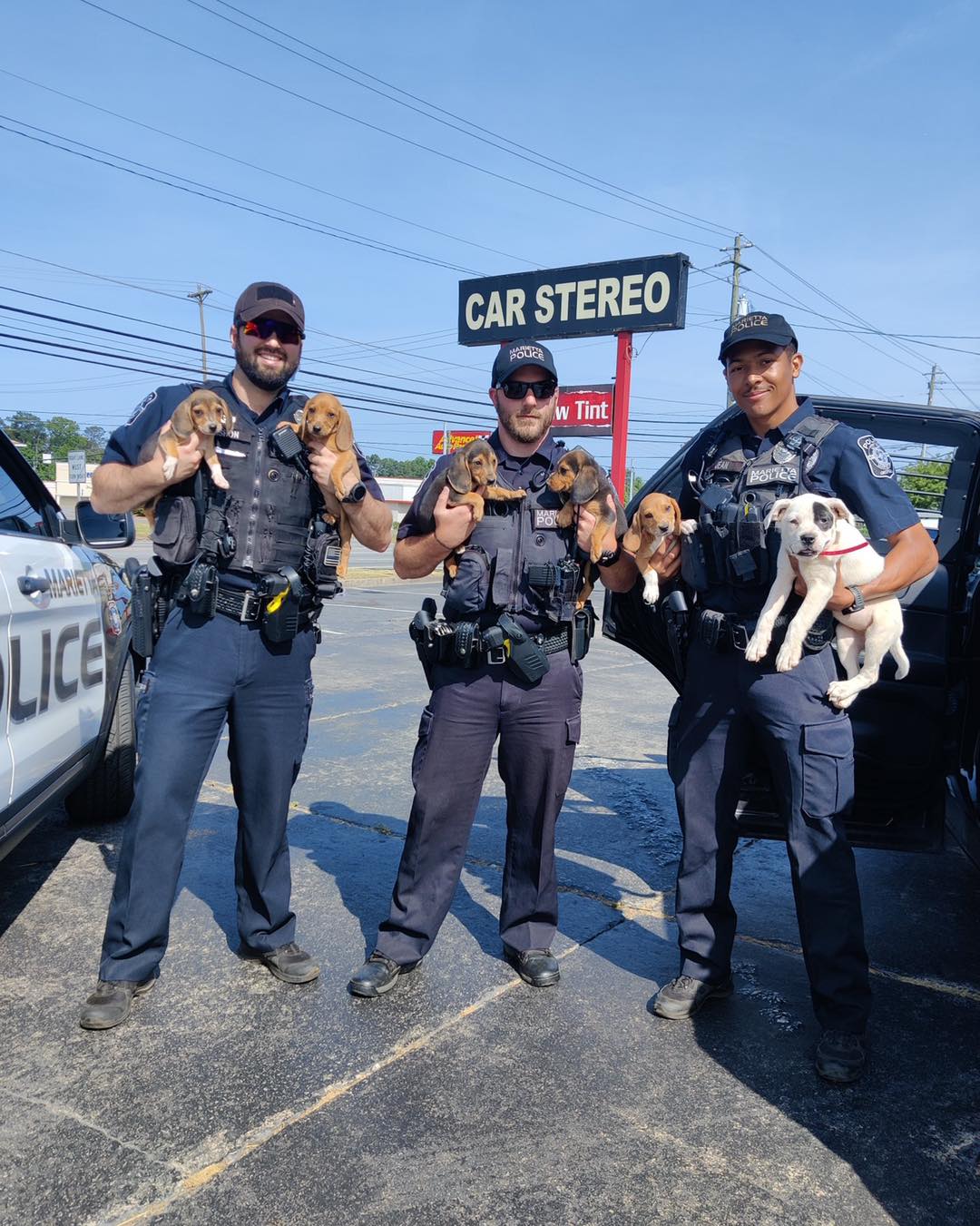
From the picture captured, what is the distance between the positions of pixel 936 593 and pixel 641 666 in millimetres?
6630

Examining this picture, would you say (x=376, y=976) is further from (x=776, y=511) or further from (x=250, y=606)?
(x=776, y=511)

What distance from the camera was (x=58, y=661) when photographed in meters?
3.32

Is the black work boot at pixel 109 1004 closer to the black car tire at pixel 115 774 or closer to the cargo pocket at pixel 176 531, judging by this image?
the cargo pocket at pixel 176 531

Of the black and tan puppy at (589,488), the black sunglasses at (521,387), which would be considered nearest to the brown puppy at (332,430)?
the black sunglasses at (521,387)

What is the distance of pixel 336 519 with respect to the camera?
10.3 ft

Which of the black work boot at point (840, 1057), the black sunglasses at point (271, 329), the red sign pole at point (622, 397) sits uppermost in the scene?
the red sign pole at point (622, 397)

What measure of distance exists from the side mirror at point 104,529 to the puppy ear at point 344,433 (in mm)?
1059

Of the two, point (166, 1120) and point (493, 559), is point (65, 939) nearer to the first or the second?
point (166, 1120)

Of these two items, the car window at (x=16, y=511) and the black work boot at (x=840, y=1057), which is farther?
the car window at (x=16, y=511)

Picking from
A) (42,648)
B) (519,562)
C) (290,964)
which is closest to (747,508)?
(519,562)

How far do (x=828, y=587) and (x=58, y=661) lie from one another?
2481mm

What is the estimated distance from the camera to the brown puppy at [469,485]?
2941mm

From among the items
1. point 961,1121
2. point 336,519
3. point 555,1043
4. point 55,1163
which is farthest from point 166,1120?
point 961,1121

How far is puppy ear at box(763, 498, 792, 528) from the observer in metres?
2.77
